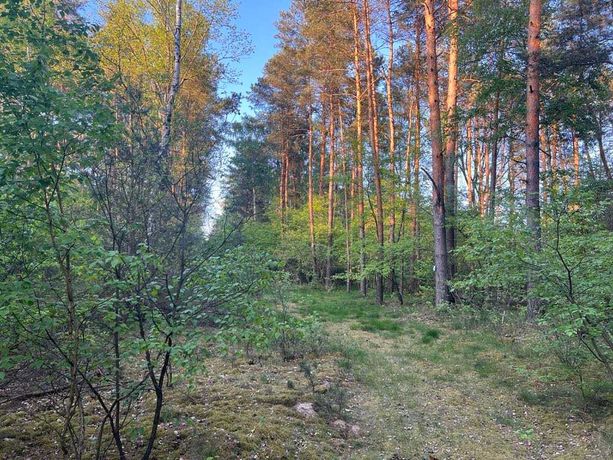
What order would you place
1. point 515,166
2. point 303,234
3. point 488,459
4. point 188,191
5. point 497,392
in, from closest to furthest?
point 188,191 → point 488,459 → point 497,392 → point 515,166 → point 303,234

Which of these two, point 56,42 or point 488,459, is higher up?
point 56,42

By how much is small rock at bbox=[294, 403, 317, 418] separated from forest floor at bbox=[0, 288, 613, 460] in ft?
0.10

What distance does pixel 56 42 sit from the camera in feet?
8.15

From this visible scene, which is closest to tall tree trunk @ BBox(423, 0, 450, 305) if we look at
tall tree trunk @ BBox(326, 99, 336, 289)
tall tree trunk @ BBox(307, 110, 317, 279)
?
tall tree trunk @ BBox(326, 99, 336, 289)

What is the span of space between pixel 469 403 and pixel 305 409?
1.98m

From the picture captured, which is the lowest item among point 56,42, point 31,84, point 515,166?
point 31,84

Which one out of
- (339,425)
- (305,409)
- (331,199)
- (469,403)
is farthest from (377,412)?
(331,199)

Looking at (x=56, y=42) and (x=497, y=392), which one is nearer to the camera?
(x=56, y=42)

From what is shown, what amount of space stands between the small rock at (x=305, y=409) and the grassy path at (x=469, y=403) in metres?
0.49

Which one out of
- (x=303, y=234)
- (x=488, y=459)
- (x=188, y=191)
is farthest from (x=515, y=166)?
(x=188, y=191)

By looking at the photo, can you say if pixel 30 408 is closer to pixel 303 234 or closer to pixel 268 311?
pixel 268 311

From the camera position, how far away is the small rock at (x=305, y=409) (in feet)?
13.2

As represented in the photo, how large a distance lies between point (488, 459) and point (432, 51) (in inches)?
343

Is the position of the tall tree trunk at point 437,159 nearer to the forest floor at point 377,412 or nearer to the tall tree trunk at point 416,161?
the tall tree trunk at point 416,161
